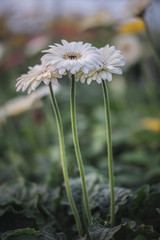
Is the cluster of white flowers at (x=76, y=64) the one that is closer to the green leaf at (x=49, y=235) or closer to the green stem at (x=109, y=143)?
the green stem at (x=109, y=143)

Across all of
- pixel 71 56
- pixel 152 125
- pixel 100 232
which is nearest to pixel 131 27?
pixel 152 125

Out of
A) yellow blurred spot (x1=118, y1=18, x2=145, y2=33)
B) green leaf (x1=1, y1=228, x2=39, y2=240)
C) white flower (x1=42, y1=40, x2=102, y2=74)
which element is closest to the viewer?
white flower (x1=42, y1=40, x2=102, y2=74)

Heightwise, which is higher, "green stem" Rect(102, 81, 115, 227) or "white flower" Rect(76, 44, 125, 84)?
"white flower" Rect(76, 44, 125, 84)

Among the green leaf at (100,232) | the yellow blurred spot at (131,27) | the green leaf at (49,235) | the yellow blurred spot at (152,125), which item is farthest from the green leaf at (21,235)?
the yellow blurred spot at (131,27)

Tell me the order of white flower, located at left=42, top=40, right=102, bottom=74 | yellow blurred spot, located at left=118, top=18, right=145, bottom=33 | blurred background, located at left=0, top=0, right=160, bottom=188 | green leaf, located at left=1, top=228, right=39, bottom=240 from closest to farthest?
white flower, located at left=42, top=40, right=102, bottom=74 → green leaf, located at left=1, top=228, right=39, bottom=240 → blurred background, located at left=0, top=0, right=160, bottom=188 → yellow blurred spot, located at left=118, top=18, right=145, bottom=33

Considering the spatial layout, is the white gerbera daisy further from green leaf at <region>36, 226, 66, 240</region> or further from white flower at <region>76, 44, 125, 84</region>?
green leaf at <region>36, 226, 66, 240</region>

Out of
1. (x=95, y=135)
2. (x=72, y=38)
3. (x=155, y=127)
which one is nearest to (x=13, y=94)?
(x=72, y=38)

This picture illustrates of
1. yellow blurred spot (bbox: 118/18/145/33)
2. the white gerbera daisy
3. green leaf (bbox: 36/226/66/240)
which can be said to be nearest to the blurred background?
yellow blurred spot (bbox: 118/18/145/33)
